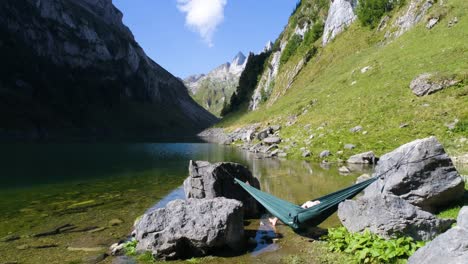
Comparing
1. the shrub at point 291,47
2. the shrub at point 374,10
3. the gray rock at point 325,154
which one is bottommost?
the gray rock at point 325,154

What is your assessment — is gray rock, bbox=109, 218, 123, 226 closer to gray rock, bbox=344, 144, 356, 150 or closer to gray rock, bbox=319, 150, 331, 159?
gray rock, bbox=319, 150, 331, 159

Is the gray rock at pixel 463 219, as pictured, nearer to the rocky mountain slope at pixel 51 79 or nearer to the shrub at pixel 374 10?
the shrub at pixel 374 10

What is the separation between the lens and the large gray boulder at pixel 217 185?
17.4 metres

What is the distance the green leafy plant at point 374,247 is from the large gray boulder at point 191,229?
3414 millimetres

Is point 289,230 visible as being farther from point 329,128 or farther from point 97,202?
point 329,128

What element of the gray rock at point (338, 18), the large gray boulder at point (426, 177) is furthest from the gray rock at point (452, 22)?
the large gray boulder at point (426, 177)

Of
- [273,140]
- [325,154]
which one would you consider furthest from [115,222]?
[273,140]

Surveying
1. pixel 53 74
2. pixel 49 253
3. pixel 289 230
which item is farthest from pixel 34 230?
pixel 53 74

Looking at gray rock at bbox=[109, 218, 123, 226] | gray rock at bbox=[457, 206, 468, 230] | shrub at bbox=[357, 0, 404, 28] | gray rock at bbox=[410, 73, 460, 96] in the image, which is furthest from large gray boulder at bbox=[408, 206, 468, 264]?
shrub at bbox=[357, 0, 404, 28]

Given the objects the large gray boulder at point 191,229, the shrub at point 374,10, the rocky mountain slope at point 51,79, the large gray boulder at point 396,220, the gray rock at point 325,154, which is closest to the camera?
the large gray boulder at point 396,220

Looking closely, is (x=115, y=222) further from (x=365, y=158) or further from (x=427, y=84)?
(x=427, y=84)

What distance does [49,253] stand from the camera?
12836 millimetres

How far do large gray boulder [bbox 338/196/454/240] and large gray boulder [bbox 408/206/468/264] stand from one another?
11.5ft

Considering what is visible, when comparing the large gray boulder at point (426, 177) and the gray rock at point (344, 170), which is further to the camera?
the gray rock at point (344, 170)
